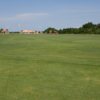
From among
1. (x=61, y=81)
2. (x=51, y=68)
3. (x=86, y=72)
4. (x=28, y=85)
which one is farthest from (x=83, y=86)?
(x=51, y=68)

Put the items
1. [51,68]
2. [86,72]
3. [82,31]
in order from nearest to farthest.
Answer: [86,72], [51,68], [82,31]

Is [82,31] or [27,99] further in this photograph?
[82,31]

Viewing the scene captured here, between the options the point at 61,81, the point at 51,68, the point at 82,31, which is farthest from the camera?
the point at 82,31

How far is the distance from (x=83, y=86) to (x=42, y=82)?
816 millimetres

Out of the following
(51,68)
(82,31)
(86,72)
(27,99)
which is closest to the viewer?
(27,99)

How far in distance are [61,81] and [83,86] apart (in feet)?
1.89

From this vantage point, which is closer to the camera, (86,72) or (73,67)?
(86,72)

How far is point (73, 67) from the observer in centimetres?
838

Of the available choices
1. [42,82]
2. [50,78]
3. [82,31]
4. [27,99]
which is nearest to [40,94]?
[27,99]

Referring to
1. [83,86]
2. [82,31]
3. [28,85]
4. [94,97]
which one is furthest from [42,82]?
[82,31]

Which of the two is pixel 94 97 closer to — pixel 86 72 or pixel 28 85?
pixel 28 85

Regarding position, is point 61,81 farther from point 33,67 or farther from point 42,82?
point 33,67

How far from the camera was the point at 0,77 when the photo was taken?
6.88 m

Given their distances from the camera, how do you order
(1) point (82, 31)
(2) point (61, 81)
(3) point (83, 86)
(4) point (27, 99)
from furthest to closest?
(1) point (82, 31) < (2) point (61, 81) < (3) point (83, 86) < (4) point (27, 99)
